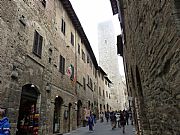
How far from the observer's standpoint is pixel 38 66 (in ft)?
30.6

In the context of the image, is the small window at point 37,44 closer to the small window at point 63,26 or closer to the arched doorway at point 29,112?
the arched doorway at point 29,112

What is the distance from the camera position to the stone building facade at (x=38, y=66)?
271 inches

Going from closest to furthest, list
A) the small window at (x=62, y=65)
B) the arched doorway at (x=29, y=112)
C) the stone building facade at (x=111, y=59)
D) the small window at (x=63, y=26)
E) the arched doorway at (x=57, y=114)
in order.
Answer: the arched doorway at (x=29, y=112) → the arched doorway at (x=57, y=114) → the small window at (x=62, y=65) → the small window at (x=63, y=26) → the stone building facade at (x=111, y=59)

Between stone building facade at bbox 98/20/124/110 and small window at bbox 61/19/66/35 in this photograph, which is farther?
stone building facade at bbox 98/20/124/110

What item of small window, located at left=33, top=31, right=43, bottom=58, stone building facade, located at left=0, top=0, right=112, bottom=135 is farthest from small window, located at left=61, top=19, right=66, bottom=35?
small window, located at left=33, top=31, right=43, bottom=58

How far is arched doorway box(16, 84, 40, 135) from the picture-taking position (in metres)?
8.43

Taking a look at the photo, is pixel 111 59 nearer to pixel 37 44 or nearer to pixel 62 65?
pixel 62 65

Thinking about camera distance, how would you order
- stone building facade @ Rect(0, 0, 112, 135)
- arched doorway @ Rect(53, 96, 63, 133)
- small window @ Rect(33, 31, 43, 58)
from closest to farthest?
stone building facade @ Rect(0, 0, 112, 135), small window @ Rect(33, 31, 43, 58), arched doorway @ Rect(53, 96, 63, 133)

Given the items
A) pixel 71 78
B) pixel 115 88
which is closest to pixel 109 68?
pixel 115 88

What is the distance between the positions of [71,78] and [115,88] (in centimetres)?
2878

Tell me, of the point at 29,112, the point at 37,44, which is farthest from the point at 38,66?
the point at 29,112

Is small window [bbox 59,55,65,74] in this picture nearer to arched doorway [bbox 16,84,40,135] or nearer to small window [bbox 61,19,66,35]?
small window [bbox 61,19,66,35]

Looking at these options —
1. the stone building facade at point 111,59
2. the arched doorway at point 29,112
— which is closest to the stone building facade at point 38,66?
the arched doorway at point 29,112

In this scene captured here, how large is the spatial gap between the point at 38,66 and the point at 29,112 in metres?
2.40
